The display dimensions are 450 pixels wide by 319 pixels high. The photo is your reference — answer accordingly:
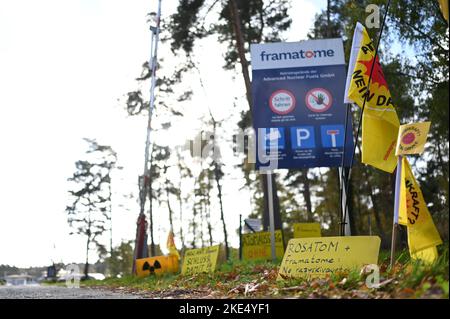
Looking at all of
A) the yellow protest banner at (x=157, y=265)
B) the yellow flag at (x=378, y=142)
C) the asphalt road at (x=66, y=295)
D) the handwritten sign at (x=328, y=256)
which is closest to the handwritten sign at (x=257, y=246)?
the yellow protest banner at (x=157, y=265)

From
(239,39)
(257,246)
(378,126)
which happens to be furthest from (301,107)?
(239,39)

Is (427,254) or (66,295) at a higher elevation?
(427,254)

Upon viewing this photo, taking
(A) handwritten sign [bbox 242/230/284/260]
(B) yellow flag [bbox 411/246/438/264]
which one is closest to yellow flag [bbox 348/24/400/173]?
(B) yellow flag [bbox 411/246/438/264]

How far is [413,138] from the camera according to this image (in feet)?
15.7

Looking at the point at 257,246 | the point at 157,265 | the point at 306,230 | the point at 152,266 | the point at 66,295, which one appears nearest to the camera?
the point at 66,295

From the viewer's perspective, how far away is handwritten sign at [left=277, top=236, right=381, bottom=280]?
554cm

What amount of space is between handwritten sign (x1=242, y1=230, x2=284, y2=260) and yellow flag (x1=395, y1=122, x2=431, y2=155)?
28.4 feet

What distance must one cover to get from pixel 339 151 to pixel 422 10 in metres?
4.09

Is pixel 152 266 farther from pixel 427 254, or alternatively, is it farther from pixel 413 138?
pixel 413 138

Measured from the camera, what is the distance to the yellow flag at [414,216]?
485cm

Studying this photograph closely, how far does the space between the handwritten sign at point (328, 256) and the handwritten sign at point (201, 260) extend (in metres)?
3.83

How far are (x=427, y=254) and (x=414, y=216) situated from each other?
1.36 feet
